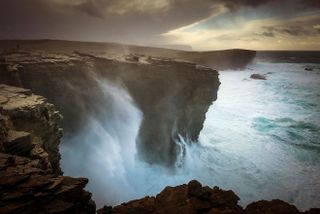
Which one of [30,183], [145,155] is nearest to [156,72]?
[145,155]

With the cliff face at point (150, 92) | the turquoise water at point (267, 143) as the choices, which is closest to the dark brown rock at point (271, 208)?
the turquoise water at point (267, 143)

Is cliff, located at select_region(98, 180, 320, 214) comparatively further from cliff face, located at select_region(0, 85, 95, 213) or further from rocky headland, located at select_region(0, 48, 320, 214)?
cliff face, located at select_region(0, 85, 95, 213)

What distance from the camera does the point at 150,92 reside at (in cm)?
1714

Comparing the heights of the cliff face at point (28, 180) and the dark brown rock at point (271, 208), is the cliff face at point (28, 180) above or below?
above

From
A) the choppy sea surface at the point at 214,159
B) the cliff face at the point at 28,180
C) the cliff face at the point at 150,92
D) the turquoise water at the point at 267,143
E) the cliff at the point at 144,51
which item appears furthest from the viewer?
the cliff at the point at 144,51

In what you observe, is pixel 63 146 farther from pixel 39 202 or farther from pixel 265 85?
pixel 265 85

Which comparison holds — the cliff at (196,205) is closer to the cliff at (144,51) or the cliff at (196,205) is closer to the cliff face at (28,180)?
the cliff face at (28,180)

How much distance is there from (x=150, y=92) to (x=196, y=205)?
1280 centimetres

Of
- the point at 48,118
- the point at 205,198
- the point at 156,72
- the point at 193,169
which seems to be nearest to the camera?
the point at 205,198

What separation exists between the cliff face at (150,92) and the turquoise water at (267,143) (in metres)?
3.65

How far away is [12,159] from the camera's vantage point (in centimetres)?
530

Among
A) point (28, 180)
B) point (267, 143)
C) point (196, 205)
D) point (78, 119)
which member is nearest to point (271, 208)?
→ point (196, 205)

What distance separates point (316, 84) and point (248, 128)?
82.5 ft

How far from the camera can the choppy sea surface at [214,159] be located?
13.3m
